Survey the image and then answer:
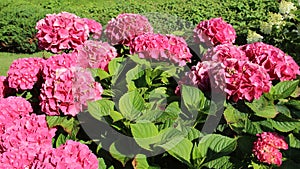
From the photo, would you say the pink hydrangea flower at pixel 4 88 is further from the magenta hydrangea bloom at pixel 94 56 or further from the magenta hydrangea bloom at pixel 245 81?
the magenta hydrangea bloom at pixel 245 81

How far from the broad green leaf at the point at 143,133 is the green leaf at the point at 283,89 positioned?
1.70ft

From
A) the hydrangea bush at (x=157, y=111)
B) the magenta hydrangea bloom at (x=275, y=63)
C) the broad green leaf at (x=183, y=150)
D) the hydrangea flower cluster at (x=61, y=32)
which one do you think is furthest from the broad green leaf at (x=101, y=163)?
the hydrangea flower cluster at (x=61, y=32)

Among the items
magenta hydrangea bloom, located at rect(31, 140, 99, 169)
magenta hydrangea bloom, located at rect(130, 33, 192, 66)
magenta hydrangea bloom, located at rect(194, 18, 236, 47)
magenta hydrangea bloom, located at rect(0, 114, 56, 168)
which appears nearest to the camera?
magenta hydrangea bloom, located at rect(31, 140, 99, 169)

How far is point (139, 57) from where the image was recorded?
2.00 m

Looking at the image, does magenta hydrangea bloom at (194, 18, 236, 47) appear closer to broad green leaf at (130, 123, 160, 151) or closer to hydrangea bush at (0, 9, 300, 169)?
hydrangea bush at (0, 9, 300, 169)

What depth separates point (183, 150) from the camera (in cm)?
159

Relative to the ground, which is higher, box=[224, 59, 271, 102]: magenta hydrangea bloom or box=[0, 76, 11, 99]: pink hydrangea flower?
box=[224, 59, 271, 102]: magenta hydrangea bloom

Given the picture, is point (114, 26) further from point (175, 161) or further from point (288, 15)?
point (288, 15)

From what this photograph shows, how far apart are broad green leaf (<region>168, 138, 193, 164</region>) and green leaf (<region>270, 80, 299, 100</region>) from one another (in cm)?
43

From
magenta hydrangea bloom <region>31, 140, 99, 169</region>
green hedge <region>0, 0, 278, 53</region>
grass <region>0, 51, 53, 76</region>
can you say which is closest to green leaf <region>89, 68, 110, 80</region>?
magenta hydrangea bloom <region>31, 140, 99, 169</region>

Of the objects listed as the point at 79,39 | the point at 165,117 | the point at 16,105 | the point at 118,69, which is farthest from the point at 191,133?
the point at 79,39

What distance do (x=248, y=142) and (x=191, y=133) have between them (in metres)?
0.21

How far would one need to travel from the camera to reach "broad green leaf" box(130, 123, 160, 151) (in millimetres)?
1575

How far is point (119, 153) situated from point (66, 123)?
0.27 metres
